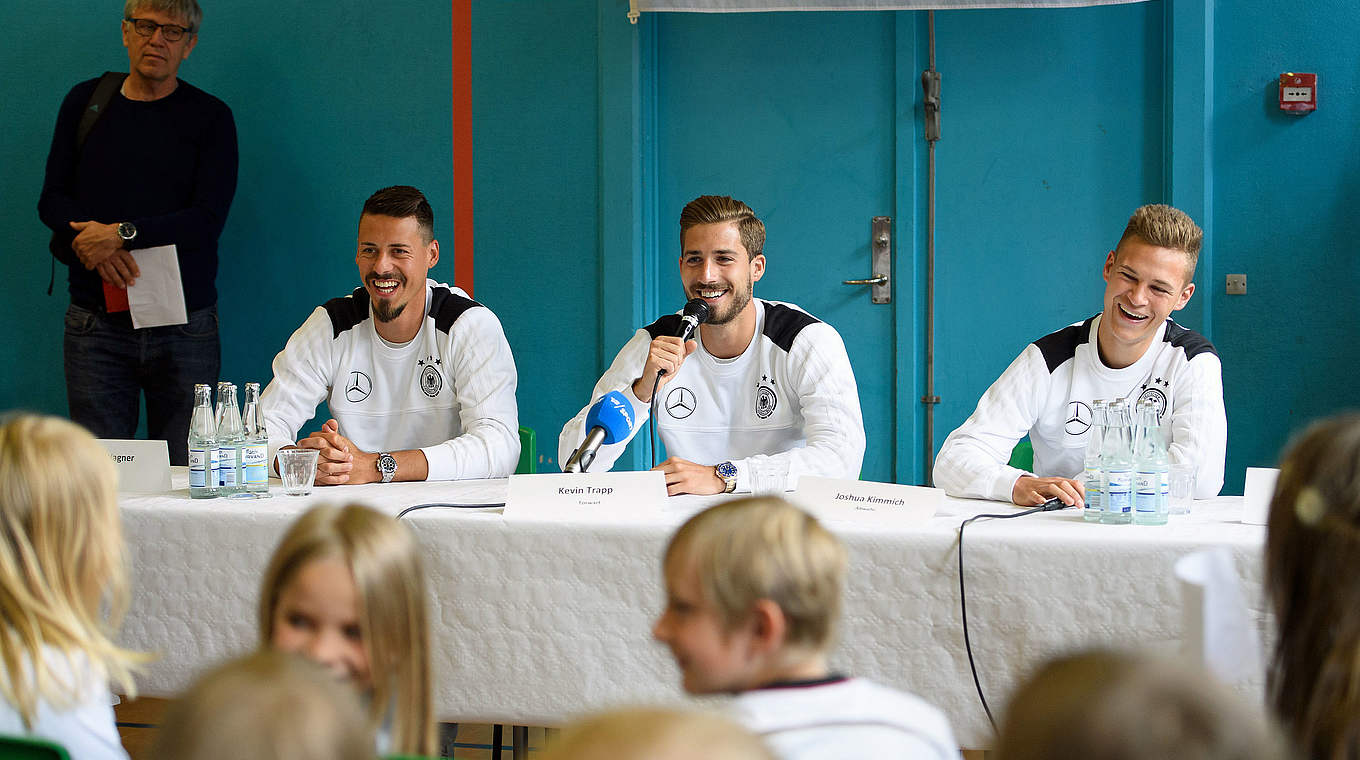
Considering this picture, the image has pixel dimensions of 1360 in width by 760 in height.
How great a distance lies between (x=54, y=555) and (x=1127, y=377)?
214 centimetres

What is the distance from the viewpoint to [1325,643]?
1.11 meters

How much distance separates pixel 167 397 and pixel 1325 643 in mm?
3547

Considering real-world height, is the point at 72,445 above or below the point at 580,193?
below

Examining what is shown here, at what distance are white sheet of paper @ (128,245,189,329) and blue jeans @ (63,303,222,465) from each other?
0.26 ft

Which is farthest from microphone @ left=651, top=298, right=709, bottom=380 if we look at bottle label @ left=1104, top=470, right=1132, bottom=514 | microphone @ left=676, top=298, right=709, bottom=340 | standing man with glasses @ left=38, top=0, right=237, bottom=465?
standing man with glasses @ left=38, top=0, right=237, bottom=465

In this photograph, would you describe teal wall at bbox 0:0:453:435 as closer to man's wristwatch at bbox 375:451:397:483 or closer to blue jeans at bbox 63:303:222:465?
blue jeans at bbox 63:303:222:465

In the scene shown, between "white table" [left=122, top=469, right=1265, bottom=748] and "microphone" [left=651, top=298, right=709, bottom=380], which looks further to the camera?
"microphone" [left=651, top=298, right=709, bottom=380]

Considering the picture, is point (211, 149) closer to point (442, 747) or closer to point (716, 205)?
point (716, 205)

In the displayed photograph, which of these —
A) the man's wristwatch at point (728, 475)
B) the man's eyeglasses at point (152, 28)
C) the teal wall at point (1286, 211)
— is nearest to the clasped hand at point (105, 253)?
the man's eyeglasses at point (152, 28)

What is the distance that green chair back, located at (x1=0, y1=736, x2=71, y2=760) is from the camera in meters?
1.01

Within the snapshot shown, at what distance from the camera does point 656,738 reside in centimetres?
69

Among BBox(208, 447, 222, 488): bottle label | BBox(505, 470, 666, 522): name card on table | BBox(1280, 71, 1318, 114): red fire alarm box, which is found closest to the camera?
BBox(505, 470, 666, 522): name card on table

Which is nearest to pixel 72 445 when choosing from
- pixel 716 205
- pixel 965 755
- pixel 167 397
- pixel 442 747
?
pixel 442 747

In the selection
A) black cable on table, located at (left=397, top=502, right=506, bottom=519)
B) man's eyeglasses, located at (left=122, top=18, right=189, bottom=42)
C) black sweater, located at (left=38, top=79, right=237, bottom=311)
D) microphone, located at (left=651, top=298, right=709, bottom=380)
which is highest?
man's eyeglasses, located at (left=122, top=18, right=189, bottom=42)
